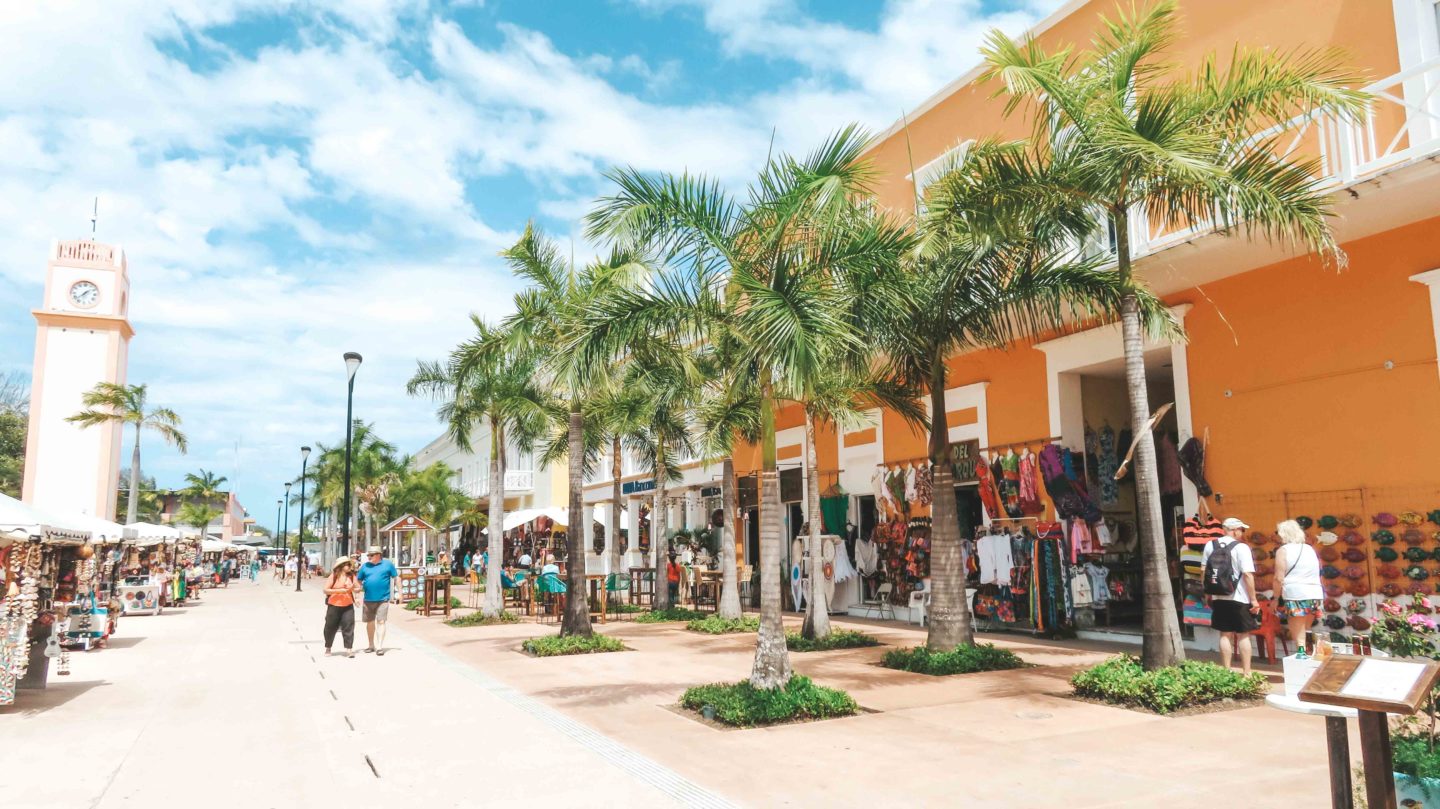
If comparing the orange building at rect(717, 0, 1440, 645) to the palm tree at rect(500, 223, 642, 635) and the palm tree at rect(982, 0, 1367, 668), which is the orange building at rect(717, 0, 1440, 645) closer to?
the palm tree at rect(982, 0, 1367, 668)

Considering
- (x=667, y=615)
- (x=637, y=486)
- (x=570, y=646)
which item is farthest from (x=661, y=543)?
(x=637, y=486)

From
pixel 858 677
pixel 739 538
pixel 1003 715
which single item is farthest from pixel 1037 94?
pixel 739 538

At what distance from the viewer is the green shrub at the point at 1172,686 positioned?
8.34 m

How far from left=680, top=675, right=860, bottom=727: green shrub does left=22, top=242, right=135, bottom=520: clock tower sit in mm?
40535

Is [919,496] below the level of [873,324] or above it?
below

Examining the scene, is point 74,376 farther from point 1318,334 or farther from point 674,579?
→ point 1318,334

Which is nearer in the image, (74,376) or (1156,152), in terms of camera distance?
(1156,152)

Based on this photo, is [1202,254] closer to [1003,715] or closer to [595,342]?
[1003,715]

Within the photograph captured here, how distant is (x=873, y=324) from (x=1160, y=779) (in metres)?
5.55

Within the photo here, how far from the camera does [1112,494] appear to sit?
47.4 feet

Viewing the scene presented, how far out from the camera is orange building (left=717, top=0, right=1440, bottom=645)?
9789mm

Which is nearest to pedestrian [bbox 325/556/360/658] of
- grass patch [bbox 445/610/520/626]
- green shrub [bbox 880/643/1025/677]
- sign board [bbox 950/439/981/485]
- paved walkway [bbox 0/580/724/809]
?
paved walkway [bbox 0/580/724/809]

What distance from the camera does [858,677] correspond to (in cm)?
1067

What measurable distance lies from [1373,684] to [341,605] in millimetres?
13337
